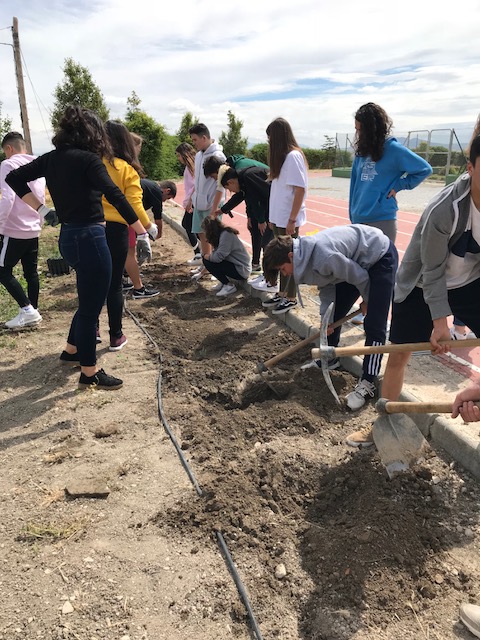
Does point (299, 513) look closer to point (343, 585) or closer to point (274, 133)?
point (343, 585)

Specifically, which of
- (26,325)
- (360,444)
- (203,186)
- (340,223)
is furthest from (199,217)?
(340,223)

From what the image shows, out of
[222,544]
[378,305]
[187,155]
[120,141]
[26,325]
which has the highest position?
[120,141]

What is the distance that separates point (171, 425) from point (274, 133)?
3033mm

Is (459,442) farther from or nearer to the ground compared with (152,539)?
farther from the ground

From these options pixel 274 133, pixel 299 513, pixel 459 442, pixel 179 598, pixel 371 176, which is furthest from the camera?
pixel 274 133

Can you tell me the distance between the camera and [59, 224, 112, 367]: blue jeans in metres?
3.41

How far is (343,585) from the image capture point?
2.08 meters

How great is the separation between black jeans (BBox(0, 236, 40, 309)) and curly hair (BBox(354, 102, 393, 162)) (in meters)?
3.36

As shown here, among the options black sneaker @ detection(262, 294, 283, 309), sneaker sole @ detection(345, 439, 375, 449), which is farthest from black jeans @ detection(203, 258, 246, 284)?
sneaker sole @ detection(345, 439, 375, 449)

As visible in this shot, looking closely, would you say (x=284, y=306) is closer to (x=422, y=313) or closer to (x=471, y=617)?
(x=422, y=313)

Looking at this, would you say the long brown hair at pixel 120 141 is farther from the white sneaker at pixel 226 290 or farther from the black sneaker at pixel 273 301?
the white sneaker at pixel 226 290

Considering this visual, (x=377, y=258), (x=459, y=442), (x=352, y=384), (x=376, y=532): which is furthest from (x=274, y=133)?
(x=376, y=532)

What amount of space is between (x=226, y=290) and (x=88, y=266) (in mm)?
3072

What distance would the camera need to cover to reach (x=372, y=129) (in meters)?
3.99
